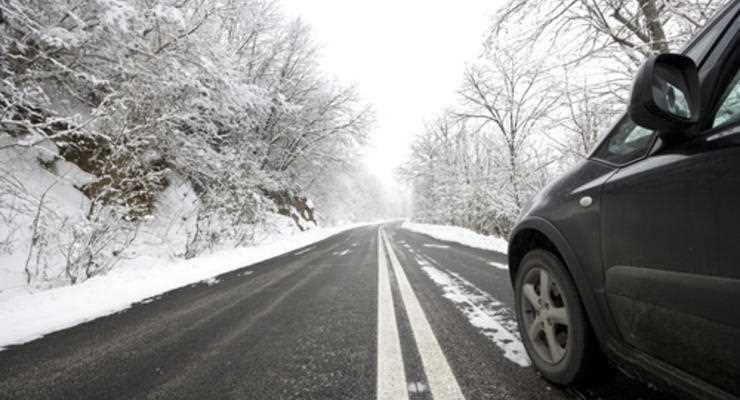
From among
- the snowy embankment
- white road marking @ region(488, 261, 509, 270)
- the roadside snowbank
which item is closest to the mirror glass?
the roadside snowbank

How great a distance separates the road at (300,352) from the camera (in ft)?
5.76

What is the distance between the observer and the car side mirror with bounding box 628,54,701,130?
3.86ft

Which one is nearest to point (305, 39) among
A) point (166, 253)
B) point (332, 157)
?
point (332, 157)

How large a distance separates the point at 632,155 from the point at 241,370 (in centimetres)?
251

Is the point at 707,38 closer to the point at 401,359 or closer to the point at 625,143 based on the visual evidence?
the point at 625,143

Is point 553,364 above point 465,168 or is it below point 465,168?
below

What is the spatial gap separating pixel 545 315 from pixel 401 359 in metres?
0.92

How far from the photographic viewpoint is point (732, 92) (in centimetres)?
120

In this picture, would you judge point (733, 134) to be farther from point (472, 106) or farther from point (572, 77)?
point (472, 106)

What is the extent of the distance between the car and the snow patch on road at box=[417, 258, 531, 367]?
0.42 metres

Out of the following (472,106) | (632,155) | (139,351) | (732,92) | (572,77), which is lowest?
(139,351)

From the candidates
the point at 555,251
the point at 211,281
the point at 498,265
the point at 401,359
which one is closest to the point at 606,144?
the point at 555,251

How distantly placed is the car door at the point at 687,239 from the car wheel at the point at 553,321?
0.25m

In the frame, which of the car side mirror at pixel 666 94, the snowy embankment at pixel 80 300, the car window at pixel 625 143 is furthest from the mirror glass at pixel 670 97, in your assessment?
the snowy embankment at pixel 80 300
